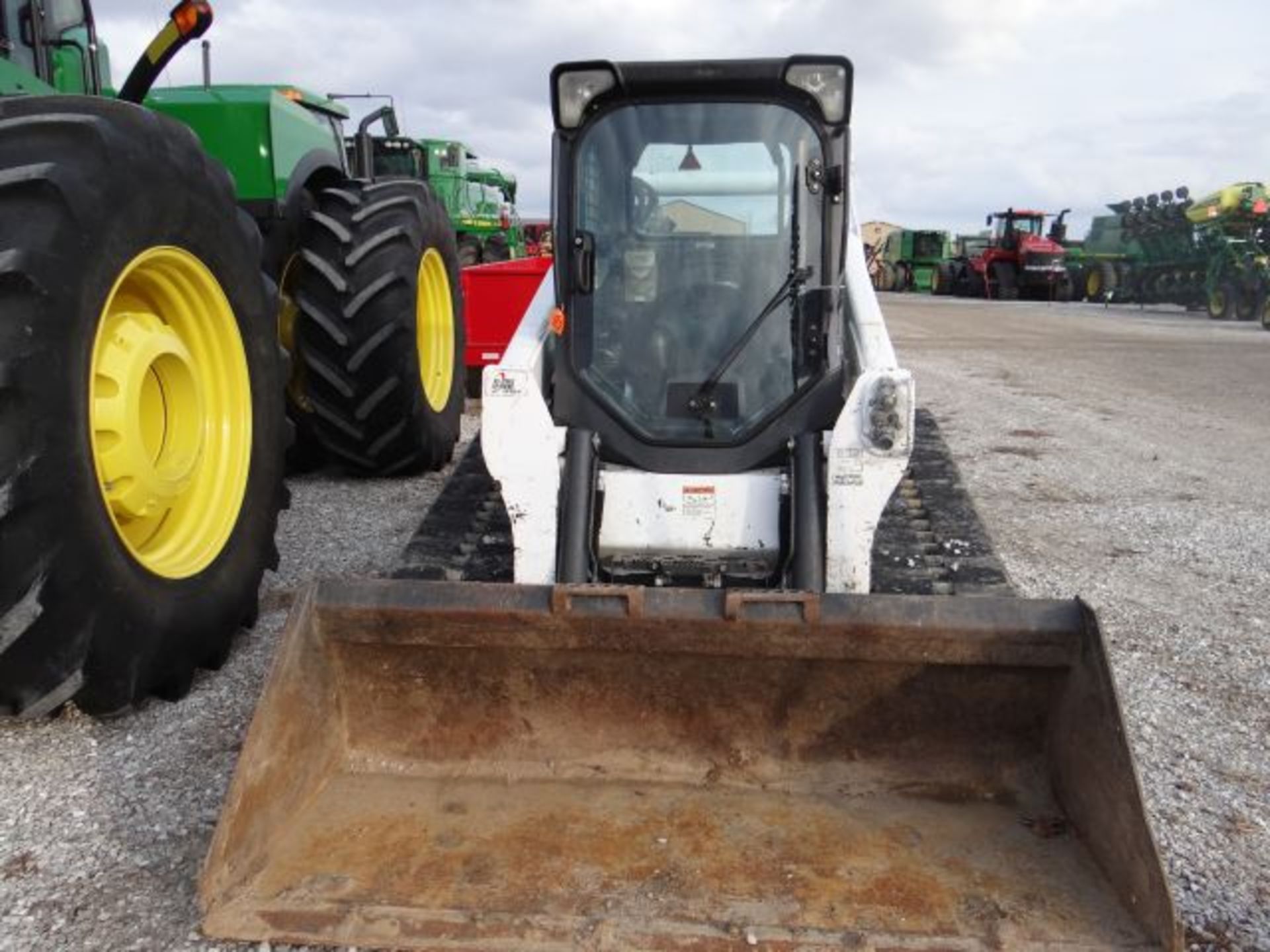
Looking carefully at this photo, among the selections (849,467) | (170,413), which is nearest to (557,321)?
(849,467)

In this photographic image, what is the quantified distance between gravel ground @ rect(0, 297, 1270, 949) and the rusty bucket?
0.32 m

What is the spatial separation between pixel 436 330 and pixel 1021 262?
97.5 ft

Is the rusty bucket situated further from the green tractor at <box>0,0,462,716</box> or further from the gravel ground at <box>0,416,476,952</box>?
the green tractor at <box>0,0,462,716</box>

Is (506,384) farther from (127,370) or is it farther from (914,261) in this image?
(914,261)

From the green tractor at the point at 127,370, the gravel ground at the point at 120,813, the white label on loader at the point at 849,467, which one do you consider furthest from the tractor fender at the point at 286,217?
the white label on loader at the point at 849,467

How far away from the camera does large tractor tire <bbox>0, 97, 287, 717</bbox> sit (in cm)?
249

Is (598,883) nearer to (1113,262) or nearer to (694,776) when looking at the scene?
(694,776)

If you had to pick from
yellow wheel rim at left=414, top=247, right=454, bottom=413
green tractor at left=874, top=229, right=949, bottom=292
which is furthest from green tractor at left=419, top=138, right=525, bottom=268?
green tractor at left=874, top=229, right=949, bottom=292

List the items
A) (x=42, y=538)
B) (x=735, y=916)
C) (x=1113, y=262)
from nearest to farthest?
1. (x=735, y=916)
2. (x=42, y=538)
3. (x=1113, y=262)

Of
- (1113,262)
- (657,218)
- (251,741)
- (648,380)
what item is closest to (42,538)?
(251,741)

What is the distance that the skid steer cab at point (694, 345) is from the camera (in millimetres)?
3311

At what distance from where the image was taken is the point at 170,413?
323 cm

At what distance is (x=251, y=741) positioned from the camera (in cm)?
223

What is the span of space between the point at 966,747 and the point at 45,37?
149 inches
